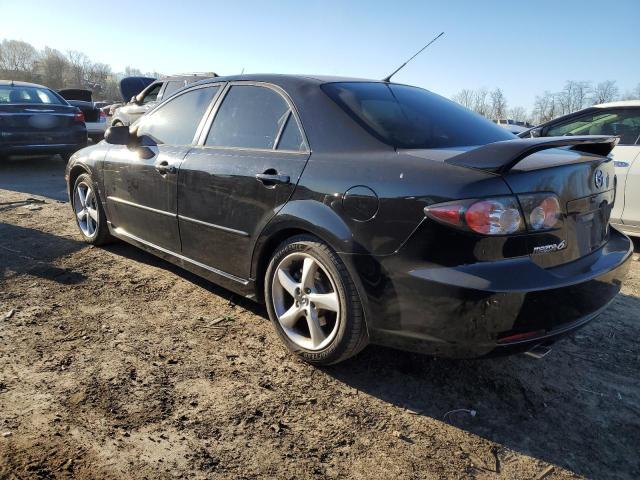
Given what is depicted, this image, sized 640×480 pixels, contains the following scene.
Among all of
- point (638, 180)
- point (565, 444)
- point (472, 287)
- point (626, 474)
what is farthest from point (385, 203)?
point (638, 180)

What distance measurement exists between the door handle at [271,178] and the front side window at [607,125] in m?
3.89

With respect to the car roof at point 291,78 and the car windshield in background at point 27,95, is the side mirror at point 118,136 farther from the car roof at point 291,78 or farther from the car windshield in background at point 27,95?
the car windshield in background at point 27,95

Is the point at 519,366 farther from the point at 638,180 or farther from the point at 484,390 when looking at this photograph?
the point at 638,180

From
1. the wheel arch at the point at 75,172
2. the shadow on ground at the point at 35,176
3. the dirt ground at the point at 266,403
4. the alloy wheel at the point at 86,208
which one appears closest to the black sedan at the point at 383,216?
the dirt ground at the point at 266,403

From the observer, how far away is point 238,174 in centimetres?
297

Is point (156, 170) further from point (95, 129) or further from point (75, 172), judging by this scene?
point (95, 129)

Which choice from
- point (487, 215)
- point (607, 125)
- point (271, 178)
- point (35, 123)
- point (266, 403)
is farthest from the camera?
point (35, 123)

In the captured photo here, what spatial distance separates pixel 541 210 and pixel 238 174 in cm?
170

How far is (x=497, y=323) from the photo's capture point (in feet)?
6.77

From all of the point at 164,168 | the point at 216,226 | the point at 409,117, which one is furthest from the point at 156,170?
the point at 409,117

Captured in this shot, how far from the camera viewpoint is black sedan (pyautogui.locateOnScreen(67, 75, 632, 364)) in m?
2.07

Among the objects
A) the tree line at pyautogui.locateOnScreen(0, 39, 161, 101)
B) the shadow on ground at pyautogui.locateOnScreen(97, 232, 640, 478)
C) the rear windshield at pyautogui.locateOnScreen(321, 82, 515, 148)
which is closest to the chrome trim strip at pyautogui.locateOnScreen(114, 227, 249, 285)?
the shadow on ground at pyautogui.locateOnScreen(97, 232, 640, 478)

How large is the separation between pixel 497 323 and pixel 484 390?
2.17ft

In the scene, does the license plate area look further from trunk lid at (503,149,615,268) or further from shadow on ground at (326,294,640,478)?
shadow on ground at (326,294,640,478)
